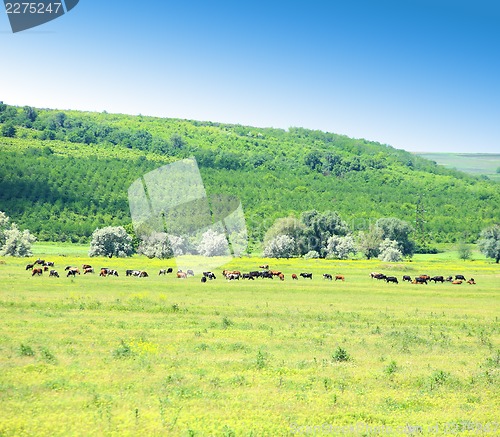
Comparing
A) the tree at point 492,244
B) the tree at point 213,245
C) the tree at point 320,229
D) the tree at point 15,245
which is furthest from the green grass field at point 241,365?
the tree at point 492,244

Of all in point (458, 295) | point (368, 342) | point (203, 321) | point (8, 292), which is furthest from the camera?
point (458, 295)

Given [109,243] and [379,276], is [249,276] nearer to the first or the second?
[379,276]

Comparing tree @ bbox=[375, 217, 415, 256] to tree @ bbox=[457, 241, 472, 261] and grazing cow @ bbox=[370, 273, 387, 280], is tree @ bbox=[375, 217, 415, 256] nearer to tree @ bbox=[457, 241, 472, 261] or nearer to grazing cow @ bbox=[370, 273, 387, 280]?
tree @ bbox=[457, 241, 472, 261]

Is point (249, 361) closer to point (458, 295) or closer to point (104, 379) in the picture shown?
point (104, 379)

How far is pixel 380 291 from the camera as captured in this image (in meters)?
53.7

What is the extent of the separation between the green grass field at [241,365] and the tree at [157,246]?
56.2 m

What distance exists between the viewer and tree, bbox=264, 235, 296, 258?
11538cm

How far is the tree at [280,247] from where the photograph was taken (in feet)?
379

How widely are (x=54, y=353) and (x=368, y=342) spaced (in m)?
14.7

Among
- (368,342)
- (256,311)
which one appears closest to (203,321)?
(256,311)

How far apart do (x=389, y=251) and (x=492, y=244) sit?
82.1 feet

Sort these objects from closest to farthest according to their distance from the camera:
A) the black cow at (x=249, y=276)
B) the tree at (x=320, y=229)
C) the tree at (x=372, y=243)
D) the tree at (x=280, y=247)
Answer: the black cow at (x=249, y=276)
the tree at (x=280, y=247)
the tree at (x=372, y=243)
the tree at (x=320, y=229)

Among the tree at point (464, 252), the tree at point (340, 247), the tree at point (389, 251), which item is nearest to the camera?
the tree at point (389, 251)

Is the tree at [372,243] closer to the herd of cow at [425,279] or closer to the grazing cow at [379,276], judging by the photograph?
the herd of cow at [425,279]
